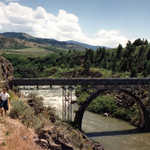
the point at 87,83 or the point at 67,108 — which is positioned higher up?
the point at 87,83

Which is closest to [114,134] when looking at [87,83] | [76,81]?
[87,83]

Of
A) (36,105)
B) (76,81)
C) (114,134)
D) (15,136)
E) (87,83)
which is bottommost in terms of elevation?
(114,134)

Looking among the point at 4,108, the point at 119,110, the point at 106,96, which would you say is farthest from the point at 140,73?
the point at 4,108

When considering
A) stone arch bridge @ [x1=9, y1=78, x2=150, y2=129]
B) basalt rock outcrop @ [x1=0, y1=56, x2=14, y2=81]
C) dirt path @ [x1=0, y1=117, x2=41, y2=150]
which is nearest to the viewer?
dirt path @ [x1=0, y1=117, x2=41, y2=150]

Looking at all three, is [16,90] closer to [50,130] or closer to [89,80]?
[89,80]

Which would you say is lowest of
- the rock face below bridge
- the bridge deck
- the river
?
the river

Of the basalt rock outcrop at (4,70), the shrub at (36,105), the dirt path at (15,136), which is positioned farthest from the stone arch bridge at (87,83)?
the dirt path at (15,136)

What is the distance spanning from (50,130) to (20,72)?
3214 inches

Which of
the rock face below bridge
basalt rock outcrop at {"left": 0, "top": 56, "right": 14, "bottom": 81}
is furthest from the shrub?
basalt rock outcrop at {"left": 0, "top": 56, "right": 14, "bottom": 81}

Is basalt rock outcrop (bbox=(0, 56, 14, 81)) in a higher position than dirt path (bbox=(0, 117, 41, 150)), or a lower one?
higher

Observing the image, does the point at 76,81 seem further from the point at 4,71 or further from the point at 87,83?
the point at 4,71

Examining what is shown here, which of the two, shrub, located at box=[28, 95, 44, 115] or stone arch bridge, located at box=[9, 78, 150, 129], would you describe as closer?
shrub, located at box=[28, 95, 44, 115]

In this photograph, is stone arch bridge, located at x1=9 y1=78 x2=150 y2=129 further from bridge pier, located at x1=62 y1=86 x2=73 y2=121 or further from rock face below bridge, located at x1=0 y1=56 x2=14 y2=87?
→ rock face below bridge, located at x1=0 y1=56 x2=14 y2=87

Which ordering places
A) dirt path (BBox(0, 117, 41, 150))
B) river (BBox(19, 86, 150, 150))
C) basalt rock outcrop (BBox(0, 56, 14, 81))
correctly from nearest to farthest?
1. dirt path (BBox(0, 117, 41, 150))
2. basalt rock outcrop (BBox(0, 56, 14, 81))
3. river (BBox(19, 86, 150, 150))
